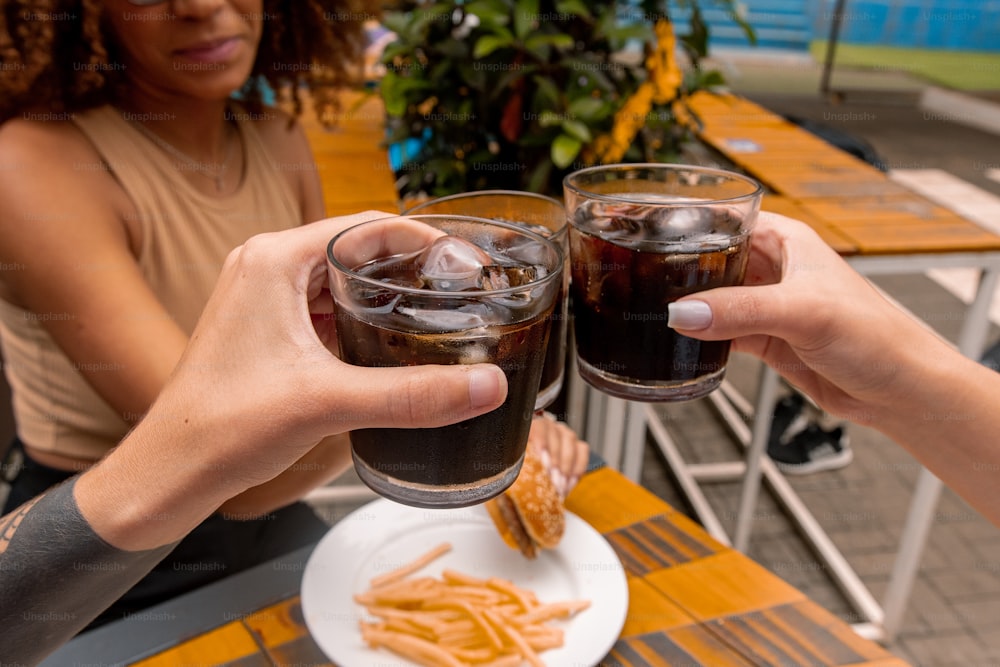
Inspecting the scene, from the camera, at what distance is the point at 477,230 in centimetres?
85

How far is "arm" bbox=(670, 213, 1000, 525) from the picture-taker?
963mm

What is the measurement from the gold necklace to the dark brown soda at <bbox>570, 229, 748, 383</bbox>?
3.87 feet

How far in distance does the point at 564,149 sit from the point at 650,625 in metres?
1.31

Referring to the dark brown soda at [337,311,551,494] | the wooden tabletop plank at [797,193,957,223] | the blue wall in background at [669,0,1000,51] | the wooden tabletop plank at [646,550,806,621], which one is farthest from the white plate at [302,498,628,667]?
the blue wall in background at [669,0,1000,51]

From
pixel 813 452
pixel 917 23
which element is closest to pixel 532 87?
pixel 813 452

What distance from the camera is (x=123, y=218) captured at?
1.59 metres

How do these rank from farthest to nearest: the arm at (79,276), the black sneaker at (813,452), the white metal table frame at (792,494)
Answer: the black sneaker at (813,452) → the white metal table frame at (792,494) → the arm at (79,276)

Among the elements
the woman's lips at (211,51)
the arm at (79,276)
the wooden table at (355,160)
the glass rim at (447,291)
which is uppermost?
the woman's lips at (211,51)

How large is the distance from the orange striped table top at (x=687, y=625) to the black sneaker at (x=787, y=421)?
→ 2.51 metres

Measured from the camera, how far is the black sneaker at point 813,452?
3.62 m

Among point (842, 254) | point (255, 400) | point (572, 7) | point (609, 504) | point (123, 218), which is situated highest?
point (572, 7)

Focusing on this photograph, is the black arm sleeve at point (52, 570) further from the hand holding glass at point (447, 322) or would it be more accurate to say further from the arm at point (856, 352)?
the arm at point (856, 352)

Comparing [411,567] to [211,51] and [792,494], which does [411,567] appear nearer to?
[211,51]

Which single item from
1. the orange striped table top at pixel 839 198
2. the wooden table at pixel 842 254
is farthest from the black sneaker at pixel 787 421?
the orange striped table top at pixel 839 198
